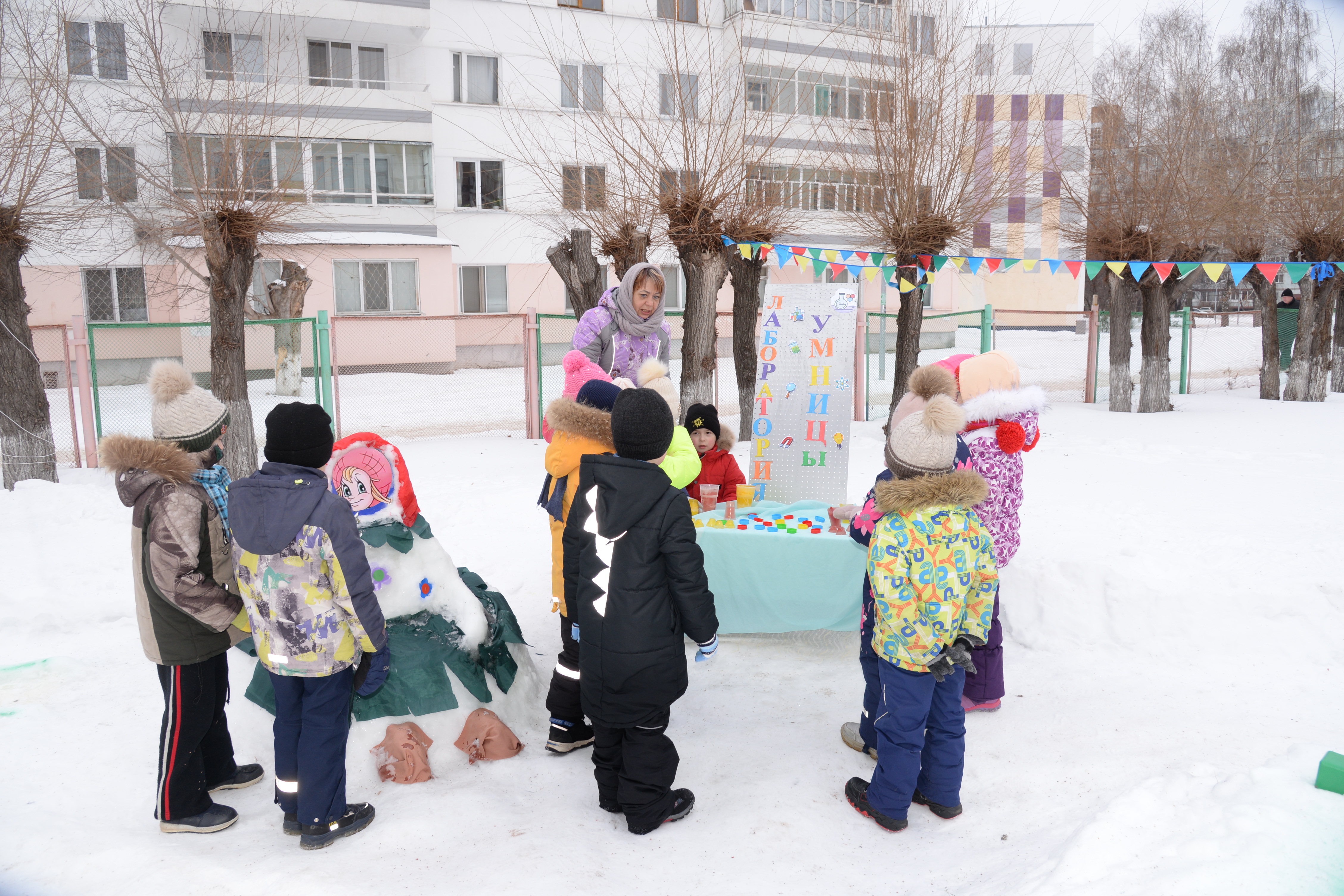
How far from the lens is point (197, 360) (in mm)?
16109

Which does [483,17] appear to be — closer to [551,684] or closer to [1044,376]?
[1044,376]

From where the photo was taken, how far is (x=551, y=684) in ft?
12.0

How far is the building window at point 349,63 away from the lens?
62.0 ft

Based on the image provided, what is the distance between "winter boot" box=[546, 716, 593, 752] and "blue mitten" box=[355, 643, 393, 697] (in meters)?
0.77

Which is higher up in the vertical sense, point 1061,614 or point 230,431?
point 230,431

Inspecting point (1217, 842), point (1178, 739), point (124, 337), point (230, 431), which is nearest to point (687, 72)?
point (230, 431)

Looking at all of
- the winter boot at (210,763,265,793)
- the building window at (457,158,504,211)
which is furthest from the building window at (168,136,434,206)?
the winter boot at (210,763,265,793)

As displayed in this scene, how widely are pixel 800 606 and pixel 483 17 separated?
19314 millimetres

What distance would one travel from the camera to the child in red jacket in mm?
4734

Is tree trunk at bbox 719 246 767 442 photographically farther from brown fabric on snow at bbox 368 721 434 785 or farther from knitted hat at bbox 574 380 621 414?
brown fabric on snow at bbox 368 721 434 785

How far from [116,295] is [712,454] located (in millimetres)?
17700

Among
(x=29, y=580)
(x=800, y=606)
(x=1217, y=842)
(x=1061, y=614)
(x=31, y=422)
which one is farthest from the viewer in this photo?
(x=31, y=422)

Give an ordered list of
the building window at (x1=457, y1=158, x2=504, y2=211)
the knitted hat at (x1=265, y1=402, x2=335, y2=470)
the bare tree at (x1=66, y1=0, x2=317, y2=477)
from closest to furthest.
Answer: the knitted hat at (x1=265, y1=402, x2=335, y2=470) < the bare tree at (x1=66, y1=0, x2=317, y2=477) < the building window at (x1=457, y1=158, x2=504, y2=211)

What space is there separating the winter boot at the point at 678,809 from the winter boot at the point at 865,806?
570 mm
